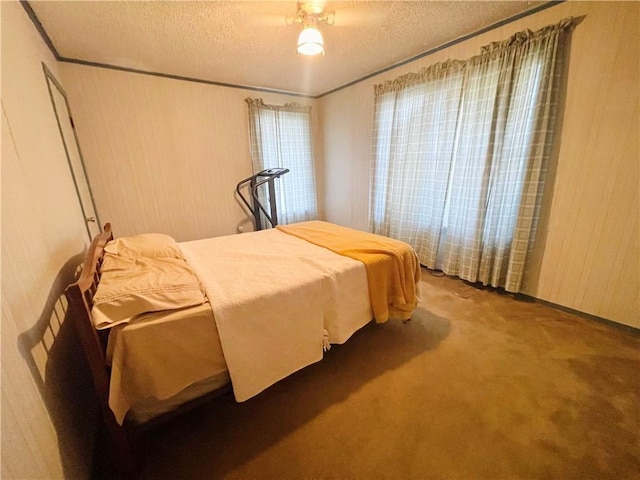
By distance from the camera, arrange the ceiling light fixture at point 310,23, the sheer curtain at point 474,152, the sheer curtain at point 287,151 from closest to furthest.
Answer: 1. the ceiling light fixture at point 310,23
2. the sheer curtain at point 474,152
3. the sheer curtain at point 287,151

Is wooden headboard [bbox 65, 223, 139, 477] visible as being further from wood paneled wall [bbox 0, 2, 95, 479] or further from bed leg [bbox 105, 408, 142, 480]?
wood paneled wall [bbox 0, 2, 95, 479]

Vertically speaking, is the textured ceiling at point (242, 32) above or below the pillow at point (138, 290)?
above

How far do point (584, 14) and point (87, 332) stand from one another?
3.44 metres

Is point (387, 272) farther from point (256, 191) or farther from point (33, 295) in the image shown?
point (256, 191)

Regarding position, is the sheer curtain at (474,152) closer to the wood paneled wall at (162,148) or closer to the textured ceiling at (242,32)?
the textured ceiling at (242,32)

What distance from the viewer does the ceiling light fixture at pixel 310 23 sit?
72.7 inches

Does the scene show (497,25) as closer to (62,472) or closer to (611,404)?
(611,404)

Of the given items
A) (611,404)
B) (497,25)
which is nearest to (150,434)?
(611,404)

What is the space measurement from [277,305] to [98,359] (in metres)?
0.73

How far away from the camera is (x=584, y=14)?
1.77m

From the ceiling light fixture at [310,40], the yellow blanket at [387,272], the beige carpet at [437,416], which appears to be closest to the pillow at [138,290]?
the beige carpet at [437,416]

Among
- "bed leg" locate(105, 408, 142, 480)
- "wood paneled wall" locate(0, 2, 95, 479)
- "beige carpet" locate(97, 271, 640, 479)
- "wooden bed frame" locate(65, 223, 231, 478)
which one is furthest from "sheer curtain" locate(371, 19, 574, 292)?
"wood paneled wall" locate(0, 2, 95, 479)


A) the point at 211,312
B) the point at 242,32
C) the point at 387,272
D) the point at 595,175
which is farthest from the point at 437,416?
the point at 242,32

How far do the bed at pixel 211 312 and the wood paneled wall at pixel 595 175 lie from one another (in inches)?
52.2
